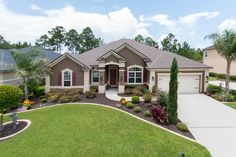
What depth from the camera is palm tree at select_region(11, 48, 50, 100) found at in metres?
18.1

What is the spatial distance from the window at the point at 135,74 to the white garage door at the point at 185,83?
267 cm

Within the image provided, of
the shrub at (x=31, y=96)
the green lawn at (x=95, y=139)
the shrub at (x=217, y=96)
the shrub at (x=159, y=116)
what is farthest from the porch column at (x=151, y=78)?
the shrub at (x=31, y=96)

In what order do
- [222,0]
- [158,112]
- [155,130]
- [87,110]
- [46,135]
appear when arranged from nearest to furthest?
[46,135] → [155,130] → [158,112] → [87,110] → [222,0]

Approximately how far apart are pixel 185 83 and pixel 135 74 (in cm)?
626

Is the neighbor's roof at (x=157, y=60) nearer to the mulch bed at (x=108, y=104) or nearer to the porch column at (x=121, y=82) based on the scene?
the porch column at (x=121, y=82)

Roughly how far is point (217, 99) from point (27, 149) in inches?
722

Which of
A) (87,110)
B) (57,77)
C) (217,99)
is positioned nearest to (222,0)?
(217,99)

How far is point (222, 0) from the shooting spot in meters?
16.3

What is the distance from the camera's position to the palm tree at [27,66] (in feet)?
59.3

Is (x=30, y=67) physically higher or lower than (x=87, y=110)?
higher

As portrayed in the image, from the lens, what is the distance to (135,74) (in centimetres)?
2248

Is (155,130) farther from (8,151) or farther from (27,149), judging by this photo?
(8,151)

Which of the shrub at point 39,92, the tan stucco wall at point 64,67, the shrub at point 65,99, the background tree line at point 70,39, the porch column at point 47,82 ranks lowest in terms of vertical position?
the shrub at point 65,99

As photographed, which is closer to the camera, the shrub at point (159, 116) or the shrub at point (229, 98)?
the shrub at point (159, 116)
